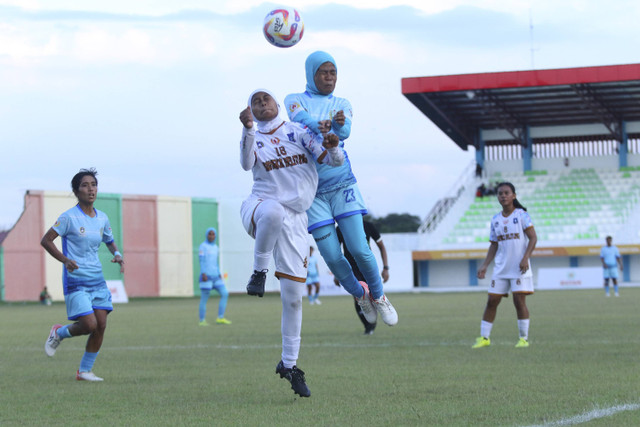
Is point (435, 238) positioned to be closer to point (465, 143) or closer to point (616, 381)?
point (465, 143)

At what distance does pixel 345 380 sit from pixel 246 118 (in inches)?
122

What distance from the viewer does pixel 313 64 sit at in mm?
8203

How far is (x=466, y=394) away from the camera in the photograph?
7828 mm

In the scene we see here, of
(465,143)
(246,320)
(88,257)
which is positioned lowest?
(246,320)

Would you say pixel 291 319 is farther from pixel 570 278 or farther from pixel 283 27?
pixel 570 278

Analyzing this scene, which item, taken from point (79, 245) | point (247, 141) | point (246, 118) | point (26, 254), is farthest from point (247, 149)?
point (26, 254)

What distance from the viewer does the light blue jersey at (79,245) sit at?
9945mm

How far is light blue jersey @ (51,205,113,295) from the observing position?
32.6 ft

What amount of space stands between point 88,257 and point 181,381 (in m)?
1.66

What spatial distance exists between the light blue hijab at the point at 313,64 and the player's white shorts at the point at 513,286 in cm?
593

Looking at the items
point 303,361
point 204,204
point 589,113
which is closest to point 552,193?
point 589,113

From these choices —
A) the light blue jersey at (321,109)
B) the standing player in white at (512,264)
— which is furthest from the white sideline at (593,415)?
the standing player in white at (512,264)

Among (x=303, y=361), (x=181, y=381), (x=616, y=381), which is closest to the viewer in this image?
(x=616, y=381)

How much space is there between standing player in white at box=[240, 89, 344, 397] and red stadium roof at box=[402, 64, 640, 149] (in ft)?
131
